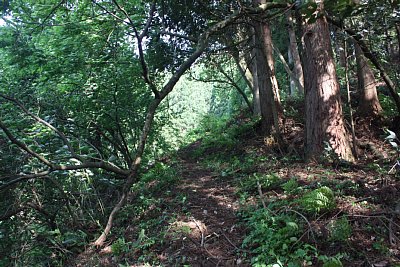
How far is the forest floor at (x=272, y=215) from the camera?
3.16 metres

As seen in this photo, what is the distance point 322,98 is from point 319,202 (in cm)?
276

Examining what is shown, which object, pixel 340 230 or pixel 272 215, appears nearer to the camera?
pixel 340 230

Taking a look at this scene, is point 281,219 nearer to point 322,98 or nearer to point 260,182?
point 260,182

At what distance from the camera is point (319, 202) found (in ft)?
12.0

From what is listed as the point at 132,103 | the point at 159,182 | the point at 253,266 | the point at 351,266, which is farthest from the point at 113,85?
the point at 351,266

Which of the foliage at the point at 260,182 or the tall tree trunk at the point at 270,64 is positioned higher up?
the tall tree trunk at the point at 270,64

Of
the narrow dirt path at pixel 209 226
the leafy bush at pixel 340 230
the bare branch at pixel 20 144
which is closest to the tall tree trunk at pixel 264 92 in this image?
the narrow dirt path at pixel 209 226

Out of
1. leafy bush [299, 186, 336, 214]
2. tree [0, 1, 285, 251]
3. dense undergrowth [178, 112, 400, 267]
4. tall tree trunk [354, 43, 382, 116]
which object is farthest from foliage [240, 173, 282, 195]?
tall tree trunk [354, 43, 382, 116]

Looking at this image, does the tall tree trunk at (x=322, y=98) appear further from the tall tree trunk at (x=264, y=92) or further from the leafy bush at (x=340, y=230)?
the leafy bush at (x=340, y=230)

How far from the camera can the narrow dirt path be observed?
12.1 feet

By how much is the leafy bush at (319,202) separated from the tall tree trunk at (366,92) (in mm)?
4300

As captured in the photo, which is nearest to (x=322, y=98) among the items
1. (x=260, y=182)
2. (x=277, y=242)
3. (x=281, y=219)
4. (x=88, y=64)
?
(x=260, y=182)

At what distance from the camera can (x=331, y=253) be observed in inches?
121

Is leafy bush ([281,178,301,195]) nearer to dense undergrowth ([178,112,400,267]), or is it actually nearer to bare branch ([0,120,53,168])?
dense undergrowth ([178,112,400,267])
